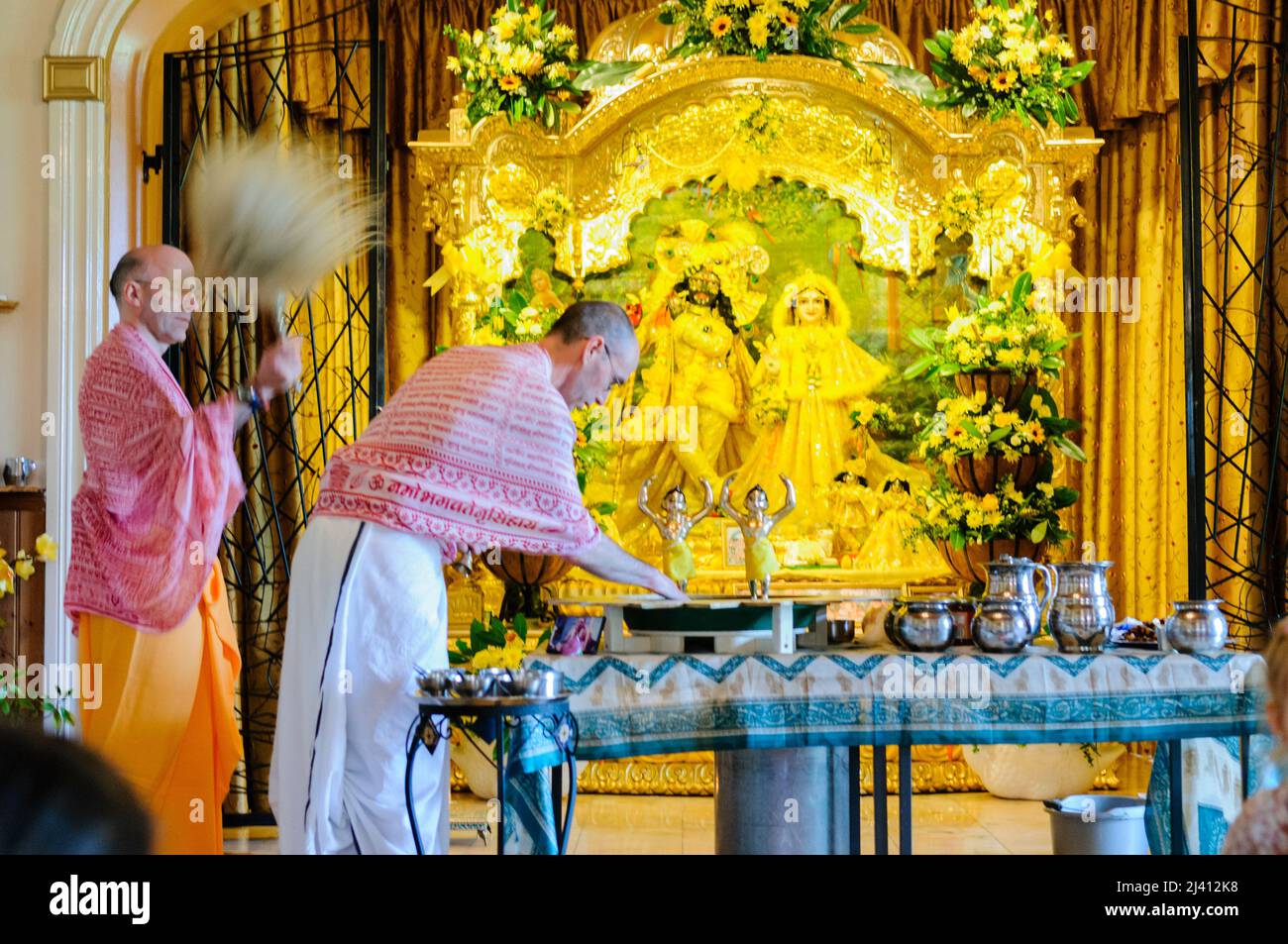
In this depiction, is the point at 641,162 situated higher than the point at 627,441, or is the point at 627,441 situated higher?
the point at 641,162

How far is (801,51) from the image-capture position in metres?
7.47

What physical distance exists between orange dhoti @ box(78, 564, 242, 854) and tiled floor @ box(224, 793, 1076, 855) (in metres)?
1.71

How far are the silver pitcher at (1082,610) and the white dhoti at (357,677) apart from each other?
162 cm

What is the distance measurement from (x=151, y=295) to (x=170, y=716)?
1070mm

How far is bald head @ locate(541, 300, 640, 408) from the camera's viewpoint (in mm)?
3557

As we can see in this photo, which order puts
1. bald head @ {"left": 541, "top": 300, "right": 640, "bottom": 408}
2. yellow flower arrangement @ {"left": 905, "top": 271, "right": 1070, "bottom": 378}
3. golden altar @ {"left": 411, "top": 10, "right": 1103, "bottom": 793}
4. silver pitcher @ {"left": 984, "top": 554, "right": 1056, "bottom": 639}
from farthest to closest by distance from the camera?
1. golden altar @ {"left": 411, "top": 10, "right": 1103, "bottom": 793}
2. yellow flower arrangement @ {"left": 905, "top": 271, "right": 1070, "bottom": 378}
3. silver pitcher @ {"left": 984, "top": 554, "right": 1056, "bottom": 639}
4. bald head @ {"left": 541, "top": 300, "right": 640, "bottom": 408}

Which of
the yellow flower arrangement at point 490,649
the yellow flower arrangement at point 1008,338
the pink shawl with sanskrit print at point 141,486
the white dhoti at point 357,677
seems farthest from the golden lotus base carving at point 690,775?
the white dhoti at point 357,677

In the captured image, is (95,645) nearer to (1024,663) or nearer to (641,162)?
(1024,663)

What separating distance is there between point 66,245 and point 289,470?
5.97 ft

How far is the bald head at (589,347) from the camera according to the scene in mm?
3557

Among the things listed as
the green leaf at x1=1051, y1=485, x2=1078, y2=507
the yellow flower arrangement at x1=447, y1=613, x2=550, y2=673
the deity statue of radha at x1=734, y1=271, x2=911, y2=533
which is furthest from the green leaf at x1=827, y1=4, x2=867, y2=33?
the yellow flower arrangement at x1=447, y1=613, x2=550, y2=673

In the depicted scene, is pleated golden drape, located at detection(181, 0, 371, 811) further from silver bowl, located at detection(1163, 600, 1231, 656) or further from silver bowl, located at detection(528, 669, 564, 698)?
silver bowl, located at detection(1163, 600, 1231, 656)

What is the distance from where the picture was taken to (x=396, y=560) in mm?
3236
